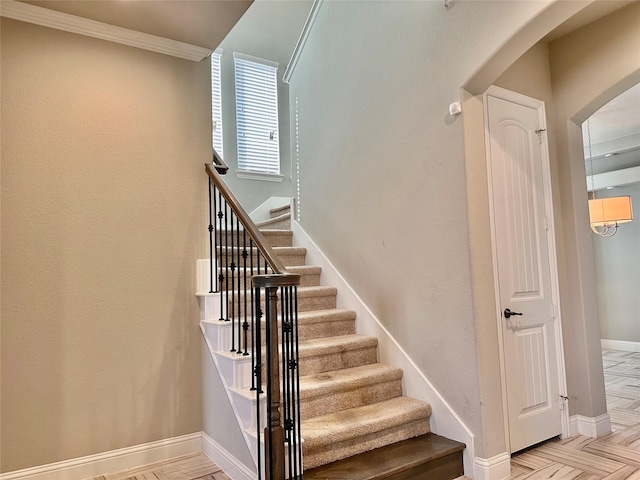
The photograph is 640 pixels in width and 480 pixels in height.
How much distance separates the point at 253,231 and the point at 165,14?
4.96 ft

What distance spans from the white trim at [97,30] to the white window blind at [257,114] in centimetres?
239

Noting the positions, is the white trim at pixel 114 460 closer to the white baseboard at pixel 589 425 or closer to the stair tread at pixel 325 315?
the stair tread at pixel 325 315

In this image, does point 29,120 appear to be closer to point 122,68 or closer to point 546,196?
point 122,68

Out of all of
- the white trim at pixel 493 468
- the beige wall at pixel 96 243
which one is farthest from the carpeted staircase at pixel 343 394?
the beige wall at pixel 96 243

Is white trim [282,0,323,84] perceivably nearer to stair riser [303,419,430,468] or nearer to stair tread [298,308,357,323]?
stair tread [298,308,357,323]

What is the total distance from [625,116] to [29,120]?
5778 mm

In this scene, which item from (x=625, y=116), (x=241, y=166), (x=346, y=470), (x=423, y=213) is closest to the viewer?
(x=346, y=470)

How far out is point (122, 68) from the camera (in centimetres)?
290

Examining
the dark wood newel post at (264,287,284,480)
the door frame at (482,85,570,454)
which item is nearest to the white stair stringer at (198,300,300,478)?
the dark wood newel post at (264,287,284,480)

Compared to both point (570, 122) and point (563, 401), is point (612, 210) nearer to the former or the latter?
point (570, 122)

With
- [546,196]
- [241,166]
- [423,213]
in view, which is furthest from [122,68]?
[546,196]

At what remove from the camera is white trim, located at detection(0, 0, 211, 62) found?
100 inches

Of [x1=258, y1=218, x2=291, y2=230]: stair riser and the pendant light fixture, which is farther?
the pendant light fixture

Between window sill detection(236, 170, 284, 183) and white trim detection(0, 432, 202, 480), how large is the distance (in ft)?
10.9
